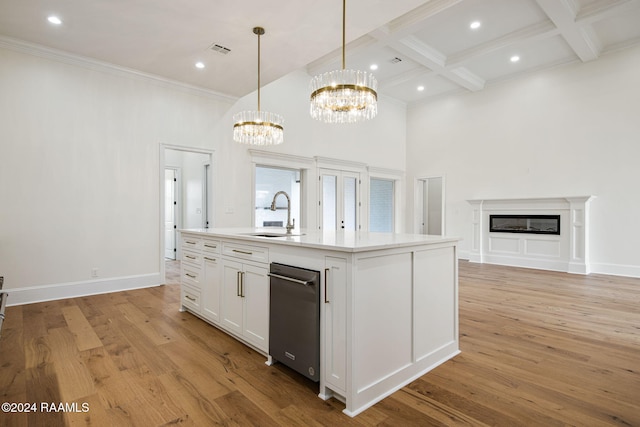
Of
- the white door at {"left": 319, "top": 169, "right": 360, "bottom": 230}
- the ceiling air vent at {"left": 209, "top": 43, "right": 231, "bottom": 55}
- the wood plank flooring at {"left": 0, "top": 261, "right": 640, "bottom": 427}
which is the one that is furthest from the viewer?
the white door at {"left": 319, "top": 169, "right": 360, "bottom": 230}

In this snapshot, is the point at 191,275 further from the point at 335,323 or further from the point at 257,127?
the point at 335,323

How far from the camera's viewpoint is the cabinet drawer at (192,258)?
334cm

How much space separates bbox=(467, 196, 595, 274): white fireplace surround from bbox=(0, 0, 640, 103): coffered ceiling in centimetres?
273

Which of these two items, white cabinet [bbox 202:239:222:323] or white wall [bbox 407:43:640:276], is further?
white wall [bbox 407:43:640:276]

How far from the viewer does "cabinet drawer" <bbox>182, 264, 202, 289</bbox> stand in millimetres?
3338

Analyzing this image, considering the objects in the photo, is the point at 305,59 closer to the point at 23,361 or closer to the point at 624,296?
the point at 23,361

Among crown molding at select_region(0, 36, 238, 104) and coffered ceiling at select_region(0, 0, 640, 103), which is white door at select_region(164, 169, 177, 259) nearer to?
crown molding at select_region(0, 36, 238, 104)

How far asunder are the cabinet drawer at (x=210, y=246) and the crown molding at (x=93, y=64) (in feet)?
10.4

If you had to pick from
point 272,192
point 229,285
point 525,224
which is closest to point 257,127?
point 229,285

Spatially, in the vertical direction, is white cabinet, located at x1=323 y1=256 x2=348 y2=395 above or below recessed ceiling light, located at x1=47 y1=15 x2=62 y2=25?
below

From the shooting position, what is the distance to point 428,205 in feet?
29.7

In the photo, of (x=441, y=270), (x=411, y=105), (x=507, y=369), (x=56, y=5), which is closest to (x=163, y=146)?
(x=56, y=5)

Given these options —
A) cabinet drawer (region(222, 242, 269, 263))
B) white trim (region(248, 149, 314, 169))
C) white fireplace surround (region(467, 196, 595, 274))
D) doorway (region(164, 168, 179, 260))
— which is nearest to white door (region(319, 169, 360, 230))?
white trim (region(248, 149, 314, 169))

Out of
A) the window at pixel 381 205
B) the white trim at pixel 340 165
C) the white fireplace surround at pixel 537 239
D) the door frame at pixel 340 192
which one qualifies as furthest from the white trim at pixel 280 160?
the white fireplace surround at pixel 537 239
